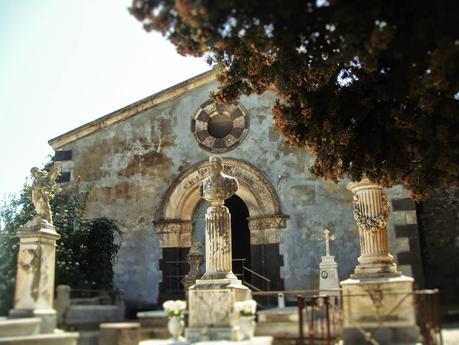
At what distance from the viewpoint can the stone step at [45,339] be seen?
8.10m

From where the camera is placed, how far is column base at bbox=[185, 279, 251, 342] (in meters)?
8.80

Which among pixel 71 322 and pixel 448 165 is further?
pixel 71 322

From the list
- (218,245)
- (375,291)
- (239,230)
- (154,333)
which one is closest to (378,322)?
(375,291)

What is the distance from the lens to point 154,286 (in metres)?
15.1

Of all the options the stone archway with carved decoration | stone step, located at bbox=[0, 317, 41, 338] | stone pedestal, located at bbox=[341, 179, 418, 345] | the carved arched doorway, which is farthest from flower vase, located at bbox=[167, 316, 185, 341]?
the stone archway with carved decoration

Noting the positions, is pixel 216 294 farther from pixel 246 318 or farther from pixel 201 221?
pixel 201 221

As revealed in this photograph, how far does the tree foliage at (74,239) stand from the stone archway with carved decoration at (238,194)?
5.01ft

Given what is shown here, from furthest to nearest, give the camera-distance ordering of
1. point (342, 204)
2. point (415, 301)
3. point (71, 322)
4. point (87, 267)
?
point (342, 204)
point (87, 267)
point (71, 322)
point (415, 301)

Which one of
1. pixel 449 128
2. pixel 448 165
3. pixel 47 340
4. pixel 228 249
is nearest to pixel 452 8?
pixel 449 128

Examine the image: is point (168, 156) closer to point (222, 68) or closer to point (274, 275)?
point (274, 275)

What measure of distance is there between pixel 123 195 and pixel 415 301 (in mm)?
9888

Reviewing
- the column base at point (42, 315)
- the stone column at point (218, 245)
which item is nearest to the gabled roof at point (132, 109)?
the stone column at point (218, 245)

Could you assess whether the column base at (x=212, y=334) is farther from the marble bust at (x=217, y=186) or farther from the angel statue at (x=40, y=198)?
the angel statue at (x=40, y=198)

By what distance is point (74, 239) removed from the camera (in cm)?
1384
